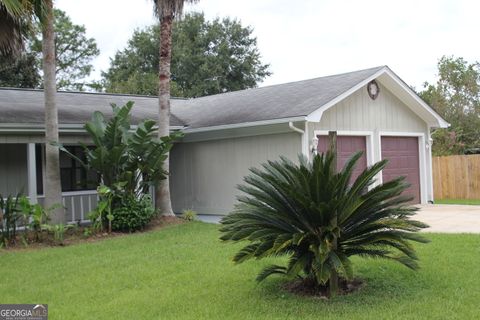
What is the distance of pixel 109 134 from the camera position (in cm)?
1226

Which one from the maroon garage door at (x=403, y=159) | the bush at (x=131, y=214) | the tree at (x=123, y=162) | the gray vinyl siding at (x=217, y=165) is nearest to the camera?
the tree at (x=123, y=162)

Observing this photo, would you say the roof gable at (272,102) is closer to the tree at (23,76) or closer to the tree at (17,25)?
the tree at (17,25)

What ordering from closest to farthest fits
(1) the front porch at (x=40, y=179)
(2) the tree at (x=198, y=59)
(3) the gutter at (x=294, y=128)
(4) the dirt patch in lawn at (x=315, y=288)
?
(4) the dirt patch in lawn at (x=315, y=288)
(3) the gutter at (x=294, y=128)
(1) the front porch at (x=40, y=179)
(2) the tree at (x=198, y=59)

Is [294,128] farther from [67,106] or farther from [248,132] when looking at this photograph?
[67,106]

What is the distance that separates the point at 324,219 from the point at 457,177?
599 inches

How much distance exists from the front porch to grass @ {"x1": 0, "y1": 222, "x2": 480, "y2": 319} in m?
4.26

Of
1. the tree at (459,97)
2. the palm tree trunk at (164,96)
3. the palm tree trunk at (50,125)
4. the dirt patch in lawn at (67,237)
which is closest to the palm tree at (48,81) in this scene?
the palm tree trunk at (50,125)

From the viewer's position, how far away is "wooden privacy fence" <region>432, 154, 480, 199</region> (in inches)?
752

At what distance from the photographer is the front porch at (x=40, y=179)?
14211 mm

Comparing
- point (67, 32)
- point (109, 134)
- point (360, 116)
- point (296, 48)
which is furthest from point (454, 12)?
point (67, 32)

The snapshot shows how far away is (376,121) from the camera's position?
15531 mm

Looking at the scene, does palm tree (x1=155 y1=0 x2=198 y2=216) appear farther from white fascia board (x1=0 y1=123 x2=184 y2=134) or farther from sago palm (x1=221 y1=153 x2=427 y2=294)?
sago palm (x1=221 y1=153 x2=427 y2=294)

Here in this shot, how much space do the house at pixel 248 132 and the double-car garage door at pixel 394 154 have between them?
3 centimetres

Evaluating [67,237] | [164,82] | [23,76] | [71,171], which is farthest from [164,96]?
[23,76]
